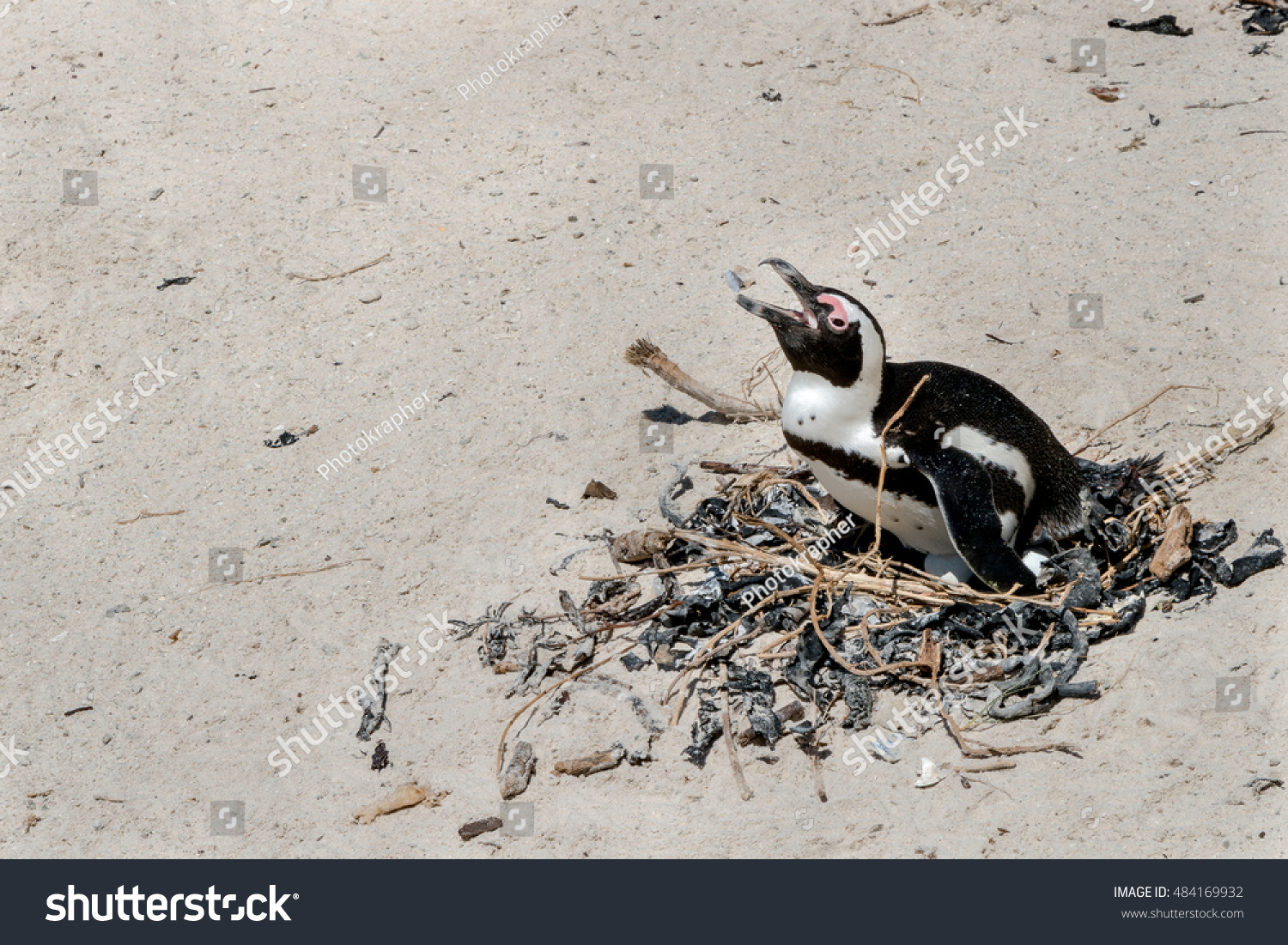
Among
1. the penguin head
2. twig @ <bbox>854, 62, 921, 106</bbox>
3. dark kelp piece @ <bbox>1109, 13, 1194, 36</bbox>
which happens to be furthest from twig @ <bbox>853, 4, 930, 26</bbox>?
the penguin head

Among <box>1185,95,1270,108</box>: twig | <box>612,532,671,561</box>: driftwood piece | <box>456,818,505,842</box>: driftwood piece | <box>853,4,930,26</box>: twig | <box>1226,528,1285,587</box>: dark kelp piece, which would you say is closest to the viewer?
<box>456,818,505,842</box>: driftwood piece

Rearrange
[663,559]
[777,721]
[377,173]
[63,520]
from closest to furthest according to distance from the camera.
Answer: [777,721], [663,559], [63,520], [377,173]

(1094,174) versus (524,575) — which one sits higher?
(1094,174)

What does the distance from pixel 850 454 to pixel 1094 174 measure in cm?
297

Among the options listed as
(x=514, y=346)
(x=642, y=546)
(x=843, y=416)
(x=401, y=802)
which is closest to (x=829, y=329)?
(x=843, y=416)

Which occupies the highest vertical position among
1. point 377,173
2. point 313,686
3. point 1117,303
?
point 377,173

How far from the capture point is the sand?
132 inches

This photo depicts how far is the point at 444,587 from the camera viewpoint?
13.9 feet

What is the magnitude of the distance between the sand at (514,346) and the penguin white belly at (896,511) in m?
0.59

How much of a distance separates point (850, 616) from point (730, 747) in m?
0.63

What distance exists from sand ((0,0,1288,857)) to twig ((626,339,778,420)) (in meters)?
0.12

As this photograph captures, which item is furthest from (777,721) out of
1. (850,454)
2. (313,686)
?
(313,686)

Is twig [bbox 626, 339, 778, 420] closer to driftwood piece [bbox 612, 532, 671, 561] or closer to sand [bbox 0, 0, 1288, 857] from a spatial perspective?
sand [bbox 0, 0, 1288, 857]

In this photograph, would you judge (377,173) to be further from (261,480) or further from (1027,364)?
(1027,364)
